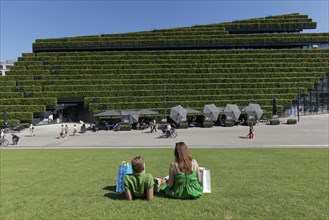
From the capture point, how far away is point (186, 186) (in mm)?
6371

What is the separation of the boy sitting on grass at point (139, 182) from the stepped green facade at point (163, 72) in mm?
41715

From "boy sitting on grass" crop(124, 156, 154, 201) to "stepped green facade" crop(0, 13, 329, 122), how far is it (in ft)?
137

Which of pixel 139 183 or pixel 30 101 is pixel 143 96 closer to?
pixel 30 101

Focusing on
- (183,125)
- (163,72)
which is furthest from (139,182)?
(163,72)

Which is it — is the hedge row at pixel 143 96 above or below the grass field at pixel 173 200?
above

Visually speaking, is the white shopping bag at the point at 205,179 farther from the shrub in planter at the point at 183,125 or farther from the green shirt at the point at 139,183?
the shrub in planter at the point at 183,125

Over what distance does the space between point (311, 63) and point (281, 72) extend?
23.4 feet

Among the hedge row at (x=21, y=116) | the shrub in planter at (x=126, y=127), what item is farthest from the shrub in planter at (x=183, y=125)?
the hedge row at (x=21, y=116)

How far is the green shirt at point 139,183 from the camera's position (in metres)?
6.36

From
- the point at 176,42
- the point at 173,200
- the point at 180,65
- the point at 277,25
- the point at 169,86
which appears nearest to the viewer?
the point at 173,200

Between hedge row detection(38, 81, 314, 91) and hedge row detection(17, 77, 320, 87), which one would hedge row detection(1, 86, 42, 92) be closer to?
hedge row detection(38, 81, 314, 91)

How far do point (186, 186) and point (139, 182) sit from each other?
105 centimetres

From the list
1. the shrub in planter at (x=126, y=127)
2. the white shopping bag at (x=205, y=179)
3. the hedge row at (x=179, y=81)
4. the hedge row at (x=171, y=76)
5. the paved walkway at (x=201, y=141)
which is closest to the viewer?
the white shopping bag at (x=205, y=179)

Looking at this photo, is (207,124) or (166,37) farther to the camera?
(166,37)
